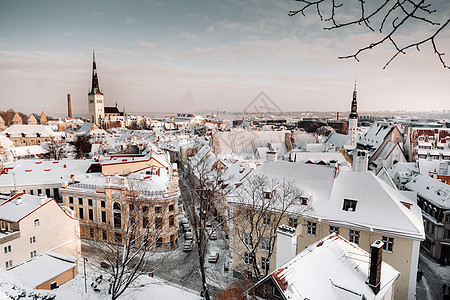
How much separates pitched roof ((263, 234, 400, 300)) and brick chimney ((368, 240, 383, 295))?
0.18 m

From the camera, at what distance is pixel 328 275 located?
9.59 m

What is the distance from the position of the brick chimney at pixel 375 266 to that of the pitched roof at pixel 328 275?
18cm

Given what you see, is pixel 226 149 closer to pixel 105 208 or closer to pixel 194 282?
pixel 105 208

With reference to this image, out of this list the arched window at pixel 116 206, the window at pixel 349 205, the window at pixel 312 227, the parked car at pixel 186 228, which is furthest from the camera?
the parked car at pixel 186 228

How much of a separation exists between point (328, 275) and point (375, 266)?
148 cm

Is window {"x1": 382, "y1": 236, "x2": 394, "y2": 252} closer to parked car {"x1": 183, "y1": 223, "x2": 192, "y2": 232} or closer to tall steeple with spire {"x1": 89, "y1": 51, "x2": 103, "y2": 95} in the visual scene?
parked car {"x1": 183, "y1": 223, "x2": 192, "y2": 232}

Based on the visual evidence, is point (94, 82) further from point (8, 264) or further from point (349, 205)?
point (349, 205)

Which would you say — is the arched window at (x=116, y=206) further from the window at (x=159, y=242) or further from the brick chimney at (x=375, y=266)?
the brick chimney at (x=375, y=266)

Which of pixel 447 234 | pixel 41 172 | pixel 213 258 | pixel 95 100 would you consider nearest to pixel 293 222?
pixel 213 258

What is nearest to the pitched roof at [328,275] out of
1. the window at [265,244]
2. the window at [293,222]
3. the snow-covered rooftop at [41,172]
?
the window at [293,222]

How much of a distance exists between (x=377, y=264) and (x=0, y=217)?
20.7 meters

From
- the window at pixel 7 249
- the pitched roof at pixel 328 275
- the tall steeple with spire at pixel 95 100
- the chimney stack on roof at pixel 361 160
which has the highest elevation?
the tall steeple with spire at pixel 95 100

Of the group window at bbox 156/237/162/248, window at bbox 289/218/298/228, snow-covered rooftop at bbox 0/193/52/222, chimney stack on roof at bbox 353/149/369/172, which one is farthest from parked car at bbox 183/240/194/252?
chimney stack on roof at bbox 353/149/369/172

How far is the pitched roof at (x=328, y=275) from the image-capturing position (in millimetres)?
8844
